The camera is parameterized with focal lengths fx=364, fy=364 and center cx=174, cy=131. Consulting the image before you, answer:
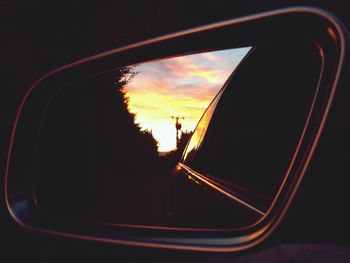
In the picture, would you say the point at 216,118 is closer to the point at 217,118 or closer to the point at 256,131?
the point at 217,118

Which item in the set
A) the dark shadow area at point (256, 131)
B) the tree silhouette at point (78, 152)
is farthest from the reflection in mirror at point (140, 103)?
the dark shadow area at point (256, 131)

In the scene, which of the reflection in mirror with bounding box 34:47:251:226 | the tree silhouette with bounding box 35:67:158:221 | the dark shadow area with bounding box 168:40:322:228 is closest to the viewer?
the dark shadow area with bounding box 168:40:322:228

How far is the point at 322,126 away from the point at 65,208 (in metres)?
1.73

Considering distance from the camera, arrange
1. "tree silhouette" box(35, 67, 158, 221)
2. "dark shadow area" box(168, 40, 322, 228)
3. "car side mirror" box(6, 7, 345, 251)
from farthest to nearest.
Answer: "tree silhouette" box(35, 67, 158, 221) → "dark shadow area" box(168, 40, 322, 228) → "car side mirror" box(6, 7, 345, 251)

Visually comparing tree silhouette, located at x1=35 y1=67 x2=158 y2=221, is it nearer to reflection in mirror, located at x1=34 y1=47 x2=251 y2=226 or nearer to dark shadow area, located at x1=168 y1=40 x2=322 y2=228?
reflection in mirror, located at x1=34 y1=47 x2=251 y2=226

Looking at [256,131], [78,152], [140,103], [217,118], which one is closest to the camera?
[256,131]

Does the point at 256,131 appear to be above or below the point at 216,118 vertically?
below

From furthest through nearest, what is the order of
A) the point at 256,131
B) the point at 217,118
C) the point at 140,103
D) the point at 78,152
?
1. the point at 78,152
2. the point at 217,118
3. the point at 140,103
4. the point at 256,131

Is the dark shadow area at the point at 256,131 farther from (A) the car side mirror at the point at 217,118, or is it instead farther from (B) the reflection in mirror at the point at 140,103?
(B) the reflection in mirror at the point at 140,103

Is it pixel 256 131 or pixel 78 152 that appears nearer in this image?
pixel 256 131

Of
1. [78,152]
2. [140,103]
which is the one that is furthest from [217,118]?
[78,152]

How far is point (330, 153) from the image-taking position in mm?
1067

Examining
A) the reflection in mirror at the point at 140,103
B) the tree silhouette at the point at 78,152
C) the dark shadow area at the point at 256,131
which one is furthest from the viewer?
the tree silhouette at the point at 78,152

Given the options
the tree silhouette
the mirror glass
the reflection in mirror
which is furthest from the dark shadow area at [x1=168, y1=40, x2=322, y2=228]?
the tree silhouette
